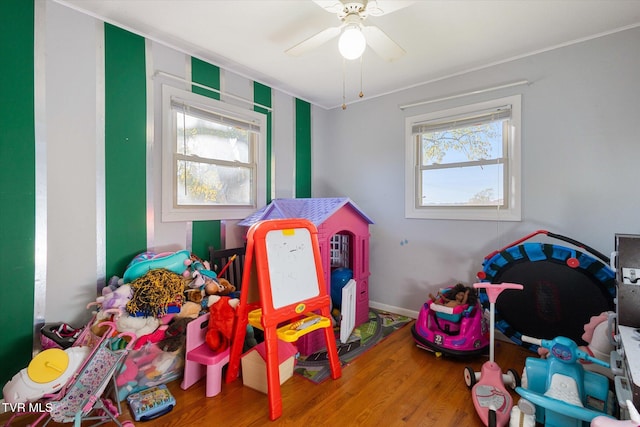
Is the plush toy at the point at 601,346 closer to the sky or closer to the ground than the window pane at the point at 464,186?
closer to the ground

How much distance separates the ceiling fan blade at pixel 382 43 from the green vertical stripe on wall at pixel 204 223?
1520mm

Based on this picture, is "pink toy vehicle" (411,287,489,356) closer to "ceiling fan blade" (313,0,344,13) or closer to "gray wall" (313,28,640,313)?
"gray wall" (313,28,640,313)

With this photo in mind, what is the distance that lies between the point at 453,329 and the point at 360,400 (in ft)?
3.22

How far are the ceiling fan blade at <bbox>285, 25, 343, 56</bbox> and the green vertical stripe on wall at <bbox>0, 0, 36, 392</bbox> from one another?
159 centimetres

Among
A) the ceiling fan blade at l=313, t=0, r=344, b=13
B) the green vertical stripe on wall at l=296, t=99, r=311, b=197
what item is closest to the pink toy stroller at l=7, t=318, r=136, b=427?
the ceiling fan blade at l=313, t=0, r=344, b=13

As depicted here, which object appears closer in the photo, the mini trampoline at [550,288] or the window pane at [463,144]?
the mini trampoline at [550,288]

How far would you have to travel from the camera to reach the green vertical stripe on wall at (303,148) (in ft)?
11.5

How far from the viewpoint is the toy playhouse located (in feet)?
8.25

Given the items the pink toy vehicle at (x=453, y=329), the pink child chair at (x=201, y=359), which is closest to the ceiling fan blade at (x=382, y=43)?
the pink toy vehicle at (x=453, y=329)

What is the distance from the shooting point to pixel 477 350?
2.22 m

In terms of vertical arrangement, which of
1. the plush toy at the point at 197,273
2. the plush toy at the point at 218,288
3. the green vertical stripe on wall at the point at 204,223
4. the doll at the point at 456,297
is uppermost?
the green vertical stripe on wall at the point at 204,223

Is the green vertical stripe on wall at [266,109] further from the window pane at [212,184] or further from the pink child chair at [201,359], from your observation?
the pink child chair at [201,359]

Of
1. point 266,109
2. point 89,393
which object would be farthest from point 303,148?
point 89,393

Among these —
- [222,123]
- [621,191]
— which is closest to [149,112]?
[222,123]
